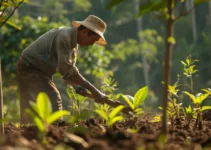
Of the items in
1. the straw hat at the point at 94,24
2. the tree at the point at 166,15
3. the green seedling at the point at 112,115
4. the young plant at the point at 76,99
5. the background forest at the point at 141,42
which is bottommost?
the green seedling at the point at 112,115

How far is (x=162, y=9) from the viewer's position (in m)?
2.39

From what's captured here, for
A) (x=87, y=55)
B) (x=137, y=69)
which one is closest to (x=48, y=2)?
(x=137, y=69)

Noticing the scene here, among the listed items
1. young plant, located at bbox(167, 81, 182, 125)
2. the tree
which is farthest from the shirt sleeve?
the tree

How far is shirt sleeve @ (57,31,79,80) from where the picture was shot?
493cm

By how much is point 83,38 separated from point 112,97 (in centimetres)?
82

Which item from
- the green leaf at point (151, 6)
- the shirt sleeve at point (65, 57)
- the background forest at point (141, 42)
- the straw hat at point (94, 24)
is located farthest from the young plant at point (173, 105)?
the background forest at point (141, 42)

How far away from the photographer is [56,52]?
5.36 meters

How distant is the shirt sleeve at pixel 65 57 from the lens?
4930 mm

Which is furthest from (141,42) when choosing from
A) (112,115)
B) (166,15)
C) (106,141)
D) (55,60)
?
(106,141)

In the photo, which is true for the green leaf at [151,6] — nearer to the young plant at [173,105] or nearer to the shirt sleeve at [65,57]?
the young plant at [173,105]

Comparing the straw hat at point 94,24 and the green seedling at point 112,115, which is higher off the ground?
the straw hat at point 94,24

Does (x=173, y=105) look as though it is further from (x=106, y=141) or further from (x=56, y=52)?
(x=56, y=52)

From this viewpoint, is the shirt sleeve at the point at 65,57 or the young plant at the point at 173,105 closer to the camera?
the young plant at the point at 173,105

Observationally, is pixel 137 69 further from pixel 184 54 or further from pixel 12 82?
pixel 12 82
